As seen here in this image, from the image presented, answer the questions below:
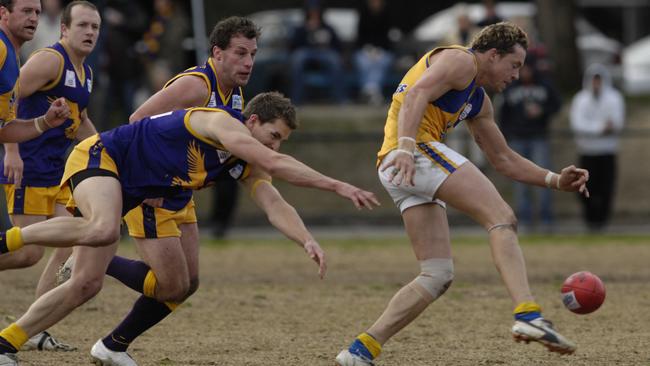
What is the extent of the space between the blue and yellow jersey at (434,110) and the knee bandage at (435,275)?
697 mm

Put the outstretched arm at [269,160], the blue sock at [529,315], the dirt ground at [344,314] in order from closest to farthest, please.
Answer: the outstretched arm at [269,160] < the blue sock at [529,315] < the dirt ground at [344,314]

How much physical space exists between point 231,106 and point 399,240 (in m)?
9.54

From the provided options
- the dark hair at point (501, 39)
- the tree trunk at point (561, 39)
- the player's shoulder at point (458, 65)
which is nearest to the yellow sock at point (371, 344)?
the player's shoulder at point (458, 65)

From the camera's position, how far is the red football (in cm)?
756

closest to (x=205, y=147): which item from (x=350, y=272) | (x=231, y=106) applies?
(x=231, y=106)

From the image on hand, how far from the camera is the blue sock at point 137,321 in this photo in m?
7.53

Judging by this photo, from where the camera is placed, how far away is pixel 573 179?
7.56 metres

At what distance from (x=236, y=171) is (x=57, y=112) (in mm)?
1293

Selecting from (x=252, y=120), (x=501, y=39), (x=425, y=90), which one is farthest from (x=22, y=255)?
(x=501, y=39)

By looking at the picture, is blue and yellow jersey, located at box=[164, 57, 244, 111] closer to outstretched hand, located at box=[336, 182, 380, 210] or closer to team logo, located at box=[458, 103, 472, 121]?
team logo, located at box=[458, 103, 472, 121]

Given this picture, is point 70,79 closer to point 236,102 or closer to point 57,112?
point 57,112

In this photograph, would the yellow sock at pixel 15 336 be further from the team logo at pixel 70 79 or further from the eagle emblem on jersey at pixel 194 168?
the team logo at pixel 70 79

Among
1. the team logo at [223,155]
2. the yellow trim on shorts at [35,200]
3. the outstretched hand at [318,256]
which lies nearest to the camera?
the outstretched hand at [318,256]

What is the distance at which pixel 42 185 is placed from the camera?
884cm
